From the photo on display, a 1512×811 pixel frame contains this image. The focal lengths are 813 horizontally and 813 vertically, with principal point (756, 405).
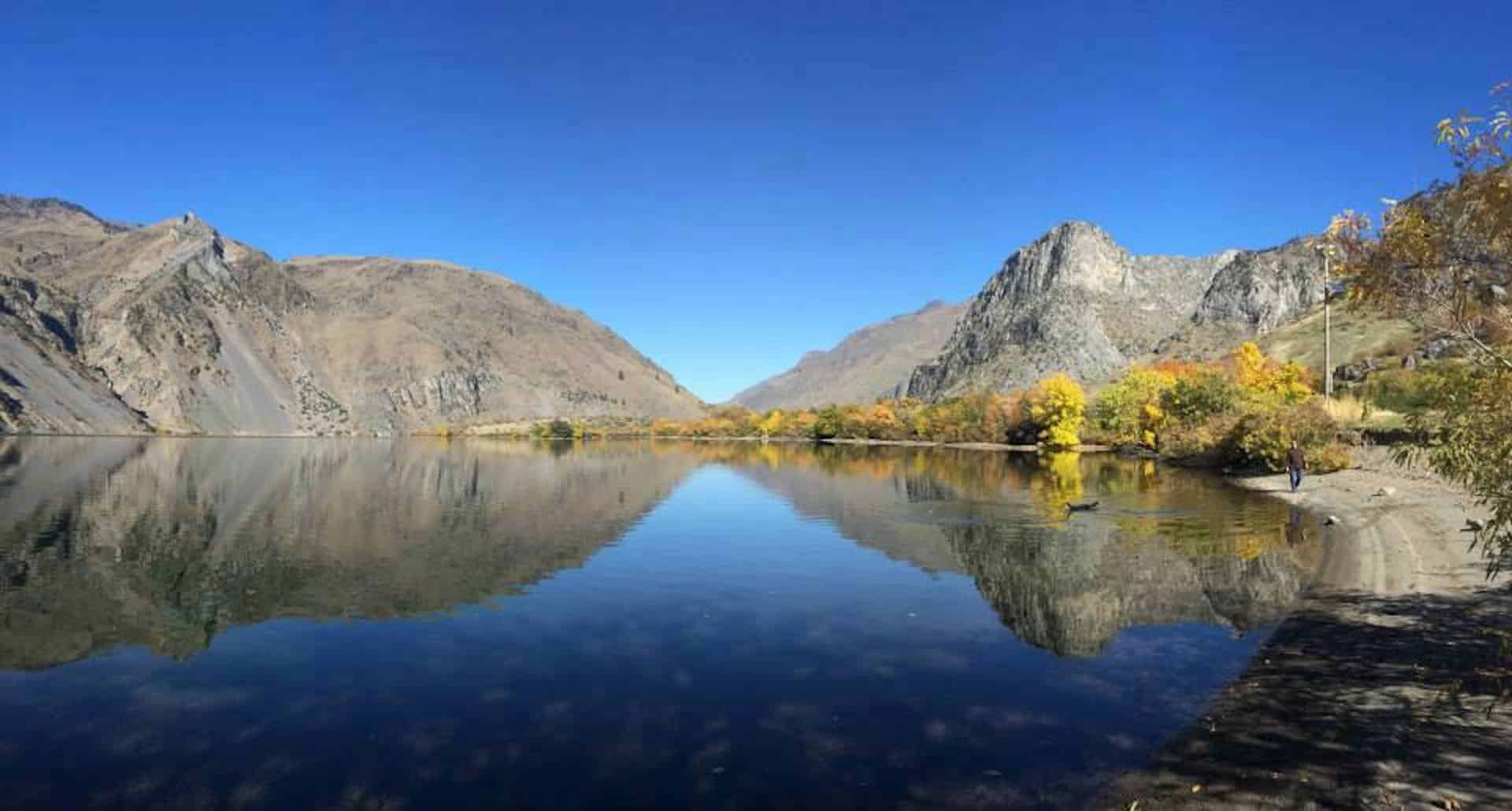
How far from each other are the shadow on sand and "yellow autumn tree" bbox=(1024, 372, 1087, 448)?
128313 millimetres

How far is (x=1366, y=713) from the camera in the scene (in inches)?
578

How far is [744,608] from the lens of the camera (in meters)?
27.2

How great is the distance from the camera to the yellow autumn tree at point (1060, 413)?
5669 inches

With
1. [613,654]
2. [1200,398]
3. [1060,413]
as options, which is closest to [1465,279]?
[613,654]

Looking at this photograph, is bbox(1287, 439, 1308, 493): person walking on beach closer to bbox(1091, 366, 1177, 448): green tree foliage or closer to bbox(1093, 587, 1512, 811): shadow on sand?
bbox(1093, 587, 1512, 811): shadow on sand

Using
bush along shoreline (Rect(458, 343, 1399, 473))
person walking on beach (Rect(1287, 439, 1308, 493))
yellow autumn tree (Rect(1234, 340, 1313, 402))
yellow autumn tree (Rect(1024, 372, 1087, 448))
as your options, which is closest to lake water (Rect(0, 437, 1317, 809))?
person walking on beach (Rect(1287, 439, 1308, 493))

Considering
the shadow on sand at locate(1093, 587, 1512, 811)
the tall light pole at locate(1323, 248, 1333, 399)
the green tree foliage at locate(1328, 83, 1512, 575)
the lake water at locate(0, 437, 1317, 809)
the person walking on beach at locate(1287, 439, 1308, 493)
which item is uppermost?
the tall light pole at locate(1323, 248, 1333, 399)

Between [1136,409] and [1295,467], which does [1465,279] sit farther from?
[1136,409]

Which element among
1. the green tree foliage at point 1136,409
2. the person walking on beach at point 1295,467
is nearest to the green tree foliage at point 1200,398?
the green tree foliage at point 1136,409

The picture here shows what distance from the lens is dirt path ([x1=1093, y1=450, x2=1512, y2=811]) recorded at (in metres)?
11.9

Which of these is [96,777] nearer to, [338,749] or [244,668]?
[338,749]

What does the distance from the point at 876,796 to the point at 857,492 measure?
59483 mm

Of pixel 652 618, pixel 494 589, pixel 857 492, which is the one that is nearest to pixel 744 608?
pixel 652 618

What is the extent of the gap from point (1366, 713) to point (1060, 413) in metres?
139
